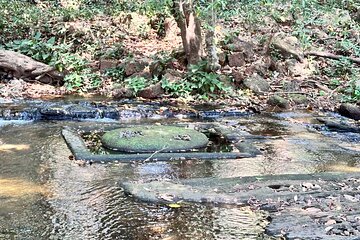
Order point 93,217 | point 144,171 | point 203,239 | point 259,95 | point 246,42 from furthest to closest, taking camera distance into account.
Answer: point 246,42 → point 259,95 → point 144,171 → point 93,217 → point 203,239

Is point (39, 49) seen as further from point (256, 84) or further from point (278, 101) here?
point (278, 101)

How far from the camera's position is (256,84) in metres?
12.4

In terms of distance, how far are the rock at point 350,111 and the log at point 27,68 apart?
7182 millimetres

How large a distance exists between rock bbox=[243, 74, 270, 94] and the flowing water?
4.17 metres

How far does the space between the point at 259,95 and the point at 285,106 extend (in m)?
1.10

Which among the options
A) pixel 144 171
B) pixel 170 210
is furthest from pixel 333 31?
pixel 170 210

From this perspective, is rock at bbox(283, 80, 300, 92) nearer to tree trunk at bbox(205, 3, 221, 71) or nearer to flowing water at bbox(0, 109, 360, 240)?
tree trunk at bbox(205, 3, 221, 71)

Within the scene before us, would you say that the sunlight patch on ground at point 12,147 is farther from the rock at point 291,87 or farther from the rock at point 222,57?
the rock at point 222,57

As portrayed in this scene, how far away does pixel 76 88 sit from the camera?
1254cm

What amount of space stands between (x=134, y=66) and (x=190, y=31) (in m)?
1.76

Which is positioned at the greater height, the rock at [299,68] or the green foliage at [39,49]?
the green foliage at [39,49]

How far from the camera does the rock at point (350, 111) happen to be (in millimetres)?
10125

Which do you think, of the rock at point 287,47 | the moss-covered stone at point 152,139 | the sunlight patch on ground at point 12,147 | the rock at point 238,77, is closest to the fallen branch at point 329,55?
the rock at point 287,47

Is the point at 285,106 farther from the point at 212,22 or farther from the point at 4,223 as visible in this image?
the point at 4,223
